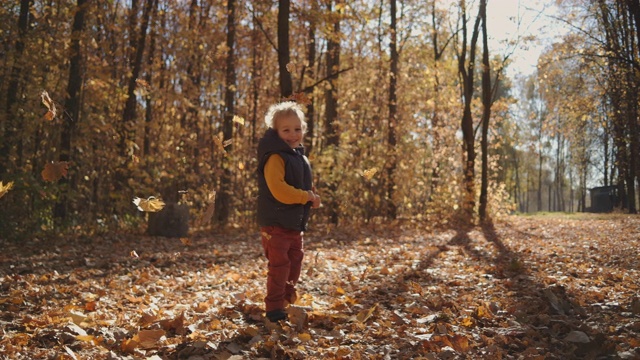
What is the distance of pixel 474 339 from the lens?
3.76 m

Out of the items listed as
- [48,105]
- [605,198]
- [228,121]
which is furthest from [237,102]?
[605,198]

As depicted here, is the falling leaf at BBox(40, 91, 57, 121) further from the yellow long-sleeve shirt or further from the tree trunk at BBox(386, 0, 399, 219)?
the tree trunk at BBox(386, 0, 399, 219)

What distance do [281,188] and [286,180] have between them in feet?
0.44

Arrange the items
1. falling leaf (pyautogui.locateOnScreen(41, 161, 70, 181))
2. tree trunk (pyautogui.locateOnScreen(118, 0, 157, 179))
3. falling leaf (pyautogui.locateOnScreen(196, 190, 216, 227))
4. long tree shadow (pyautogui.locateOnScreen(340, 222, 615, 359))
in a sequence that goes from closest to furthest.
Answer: long tree shadow (pyautogui.locateOnScreen(340, 222, 615, 359)) → falling leaf (pyautogui.locateOnScreen(41, 161, 70, 181)) → falling leaf (pyautogui.locateOnScreen(196, 190, 216, 227)) → tree trunk (pyautogui.locateOnScreen(118, 0, 157, 179))

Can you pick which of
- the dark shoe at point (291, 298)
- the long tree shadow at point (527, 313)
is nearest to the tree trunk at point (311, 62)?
the long tree shadow at point (527, 313)

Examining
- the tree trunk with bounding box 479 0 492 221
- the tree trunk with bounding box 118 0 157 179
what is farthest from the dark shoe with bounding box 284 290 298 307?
the tree trunk with bounding box 479 0 492 221

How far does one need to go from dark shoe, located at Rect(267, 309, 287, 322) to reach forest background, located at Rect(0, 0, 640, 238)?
42.7 inches

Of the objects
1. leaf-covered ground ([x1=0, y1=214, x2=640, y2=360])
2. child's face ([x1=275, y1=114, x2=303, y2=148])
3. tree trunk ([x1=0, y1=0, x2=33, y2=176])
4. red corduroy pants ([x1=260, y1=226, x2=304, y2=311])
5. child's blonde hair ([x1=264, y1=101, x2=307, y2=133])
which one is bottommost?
leaf-covered ground ([x1=0, y1=214, x2=640, y2=360])

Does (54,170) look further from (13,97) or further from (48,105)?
(13,97)

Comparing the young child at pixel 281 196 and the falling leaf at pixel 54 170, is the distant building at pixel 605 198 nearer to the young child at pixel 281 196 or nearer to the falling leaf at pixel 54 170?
the young child at pixel 281 196

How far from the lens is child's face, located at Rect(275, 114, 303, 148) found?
14.3 feet

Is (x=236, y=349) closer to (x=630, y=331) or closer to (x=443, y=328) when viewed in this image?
(x=443, y=328)

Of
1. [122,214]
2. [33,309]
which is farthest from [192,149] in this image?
[33,309]

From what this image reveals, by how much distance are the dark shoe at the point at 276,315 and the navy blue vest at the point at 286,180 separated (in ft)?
2.31
